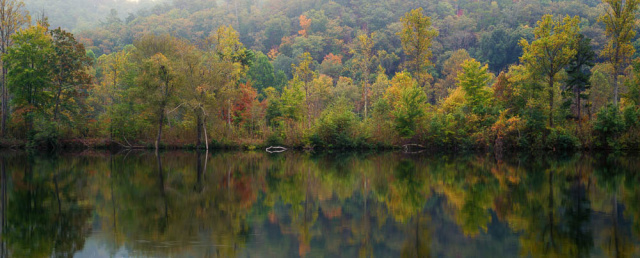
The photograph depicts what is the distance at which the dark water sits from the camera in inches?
299

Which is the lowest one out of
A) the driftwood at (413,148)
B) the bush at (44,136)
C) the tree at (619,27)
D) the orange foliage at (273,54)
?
the driftwood at (413,148)

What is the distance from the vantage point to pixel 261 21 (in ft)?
370

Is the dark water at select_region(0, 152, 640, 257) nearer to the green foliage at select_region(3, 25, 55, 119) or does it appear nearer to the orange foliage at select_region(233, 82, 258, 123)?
the green foliage at select_region(3, 25, 55, 119)

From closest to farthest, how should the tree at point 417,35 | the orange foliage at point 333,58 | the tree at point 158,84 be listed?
the tree at point 158,84 → the tree at point 417,35 → the orange foliage at point 333,58

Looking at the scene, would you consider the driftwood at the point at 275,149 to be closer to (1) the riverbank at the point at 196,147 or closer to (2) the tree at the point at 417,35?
(1) the riverbank at the point at 196,147

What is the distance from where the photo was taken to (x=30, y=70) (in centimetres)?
3594

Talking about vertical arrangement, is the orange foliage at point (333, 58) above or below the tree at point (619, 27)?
above

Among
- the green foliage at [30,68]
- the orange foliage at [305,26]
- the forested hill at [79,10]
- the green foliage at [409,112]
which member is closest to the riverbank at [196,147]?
the green foliage at [409,112]

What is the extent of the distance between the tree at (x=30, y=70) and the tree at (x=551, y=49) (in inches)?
1469

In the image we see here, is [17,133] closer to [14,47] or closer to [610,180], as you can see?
[14,47]

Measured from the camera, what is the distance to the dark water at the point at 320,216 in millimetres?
7590

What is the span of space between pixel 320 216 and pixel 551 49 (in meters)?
29.7

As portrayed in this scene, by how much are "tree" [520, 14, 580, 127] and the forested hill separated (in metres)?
107

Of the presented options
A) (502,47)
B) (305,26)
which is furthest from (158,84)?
(305,26)
